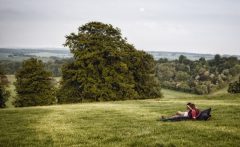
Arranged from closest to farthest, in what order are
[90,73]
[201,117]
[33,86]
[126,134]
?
[126,134] < [201,117] < [90,73] < [33,86]

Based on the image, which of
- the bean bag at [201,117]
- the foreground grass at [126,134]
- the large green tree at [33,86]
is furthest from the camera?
the large green tree at [33,86]

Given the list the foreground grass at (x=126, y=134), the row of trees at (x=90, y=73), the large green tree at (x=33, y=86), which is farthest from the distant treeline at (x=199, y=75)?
the foreground grass at (x=126, y=134)

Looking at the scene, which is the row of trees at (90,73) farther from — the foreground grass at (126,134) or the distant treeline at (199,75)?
the distant treeline at (199,75)

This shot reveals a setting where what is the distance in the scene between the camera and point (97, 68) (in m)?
60.8

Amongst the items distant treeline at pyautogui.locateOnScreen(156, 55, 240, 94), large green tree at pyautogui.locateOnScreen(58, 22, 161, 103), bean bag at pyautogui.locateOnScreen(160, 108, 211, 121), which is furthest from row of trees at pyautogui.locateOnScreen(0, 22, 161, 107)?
distant treeline at pyautogui.locateOnScreen(156, 55, 240, 94)

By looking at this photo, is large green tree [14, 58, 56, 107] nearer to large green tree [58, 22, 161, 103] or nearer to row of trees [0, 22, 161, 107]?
row of trees [0, 22, 161, 107]

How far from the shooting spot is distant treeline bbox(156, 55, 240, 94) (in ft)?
434

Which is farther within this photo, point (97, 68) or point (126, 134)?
point (97, 68)

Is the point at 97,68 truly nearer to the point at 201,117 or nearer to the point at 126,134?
the point at 201,117

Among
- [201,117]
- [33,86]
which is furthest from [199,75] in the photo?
[201,117]

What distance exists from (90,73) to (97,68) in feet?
5.99

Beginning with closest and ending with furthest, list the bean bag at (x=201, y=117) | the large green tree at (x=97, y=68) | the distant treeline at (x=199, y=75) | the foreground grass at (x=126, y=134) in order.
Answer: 1. the foreground grass at (x=126, y=134)
2. the bean bag at (x=201, y=117)
3. the large green tree at (x=97, y=68)
4. the distant treeline at (x=199, y=75)

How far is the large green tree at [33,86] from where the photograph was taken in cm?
6212

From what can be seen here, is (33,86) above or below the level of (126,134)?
below
